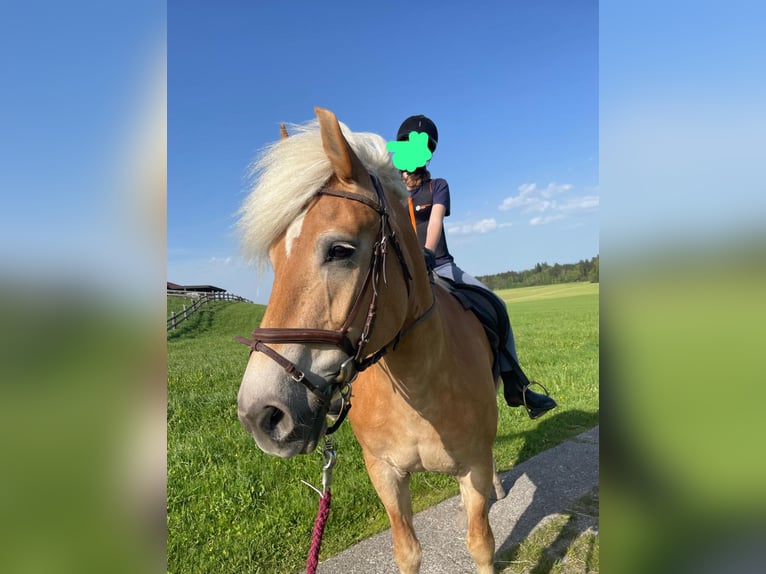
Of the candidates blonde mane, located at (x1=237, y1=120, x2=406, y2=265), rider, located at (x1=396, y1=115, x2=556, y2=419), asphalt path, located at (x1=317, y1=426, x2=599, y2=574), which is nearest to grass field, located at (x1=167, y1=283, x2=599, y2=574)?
asphalt path, located at (x1=317, y1=426, x2=599, y2=574)

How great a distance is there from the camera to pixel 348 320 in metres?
1.77

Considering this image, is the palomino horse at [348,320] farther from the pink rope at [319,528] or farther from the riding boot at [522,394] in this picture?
the riding boot at [522,394]

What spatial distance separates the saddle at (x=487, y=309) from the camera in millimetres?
3449

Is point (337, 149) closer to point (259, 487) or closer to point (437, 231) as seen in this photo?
point (437, 231)

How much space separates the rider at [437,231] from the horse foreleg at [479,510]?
1066mm

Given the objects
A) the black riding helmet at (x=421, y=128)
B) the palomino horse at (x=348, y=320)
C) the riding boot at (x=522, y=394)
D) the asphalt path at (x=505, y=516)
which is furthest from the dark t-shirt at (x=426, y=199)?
the asphalt path at (x=505, y=516)

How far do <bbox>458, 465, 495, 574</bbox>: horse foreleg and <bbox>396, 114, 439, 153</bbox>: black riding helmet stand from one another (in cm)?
266

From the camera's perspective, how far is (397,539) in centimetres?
294

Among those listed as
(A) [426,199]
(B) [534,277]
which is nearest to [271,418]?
(A) [426,199]

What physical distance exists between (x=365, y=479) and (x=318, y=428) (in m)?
3.20
